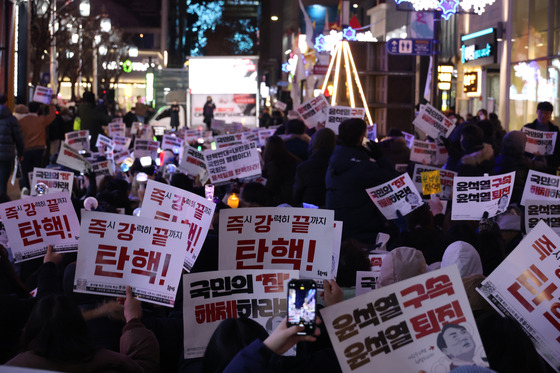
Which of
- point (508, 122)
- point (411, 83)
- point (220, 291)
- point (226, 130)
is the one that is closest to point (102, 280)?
point (220, 291)

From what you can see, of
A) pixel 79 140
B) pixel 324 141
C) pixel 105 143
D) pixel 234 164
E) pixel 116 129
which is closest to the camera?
pixel 324 141

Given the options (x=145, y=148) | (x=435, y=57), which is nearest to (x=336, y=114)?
(x=145, y=148)

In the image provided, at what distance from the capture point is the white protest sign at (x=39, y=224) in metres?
6.01

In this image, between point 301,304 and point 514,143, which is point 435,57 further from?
point 301,304

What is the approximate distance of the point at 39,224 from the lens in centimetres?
609

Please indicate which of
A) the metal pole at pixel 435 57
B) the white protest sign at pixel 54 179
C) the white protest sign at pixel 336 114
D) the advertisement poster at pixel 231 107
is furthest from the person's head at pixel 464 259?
the advertisement poster at pixel 231 107

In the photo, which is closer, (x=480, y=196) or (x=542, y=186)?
(x=480, y=196)

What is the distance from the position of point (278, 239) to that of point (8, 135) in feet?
33.8

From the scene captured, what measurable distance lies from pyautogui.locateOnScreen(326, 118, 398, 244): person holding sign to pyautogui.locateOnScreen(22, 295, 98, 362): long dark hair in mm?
4829

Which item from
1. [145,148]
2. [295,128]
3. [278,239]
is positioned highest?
[295,128]

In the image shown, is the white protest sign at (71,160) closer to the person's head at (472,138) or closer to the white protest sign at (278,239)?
the person's head at (472,138)

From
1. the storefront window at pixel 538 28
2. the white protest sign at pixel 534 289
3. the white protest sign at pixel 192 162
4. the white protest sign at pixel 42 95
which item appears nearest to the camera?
the white protest sign at pixel 534 289

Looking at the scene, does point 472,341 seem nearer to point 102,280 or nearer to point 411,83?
point 102,280

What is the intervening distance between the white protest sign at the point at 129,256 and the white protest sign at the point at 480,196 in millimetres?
3457
